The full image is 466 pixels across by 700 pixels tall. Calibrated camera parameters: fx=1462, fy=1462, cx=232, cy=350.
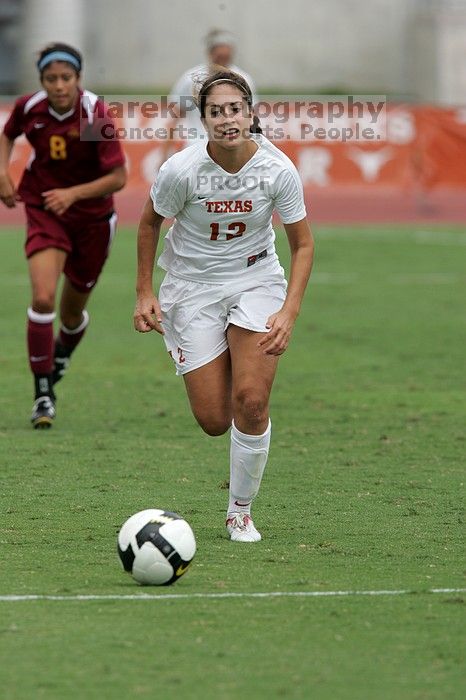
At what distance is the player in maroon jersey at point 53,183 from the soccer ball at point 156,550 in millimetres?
3416

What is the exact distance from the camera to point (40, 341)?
879 centimetres

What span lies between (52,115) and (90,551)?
3755 mm

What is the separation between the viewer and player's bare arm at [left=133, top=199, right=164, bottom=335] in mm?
6113

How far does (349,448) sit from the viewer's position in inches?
324

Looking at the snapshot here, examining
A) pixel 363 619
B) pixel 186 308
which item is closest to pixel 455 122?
pixel 186 308

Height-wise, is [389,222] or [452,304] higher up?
[452,304]

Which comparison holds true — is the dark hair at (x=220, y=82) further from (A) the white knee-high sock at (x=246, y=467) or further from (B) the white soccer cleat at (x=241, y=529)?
(B) the white soccer cleat at (x=241, y=529)

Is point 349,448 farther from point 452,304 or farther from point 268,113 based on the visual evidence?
point 268,113

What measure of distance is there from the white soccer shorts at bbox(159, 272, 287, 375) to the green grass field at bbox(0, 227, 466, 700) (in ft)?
2.48

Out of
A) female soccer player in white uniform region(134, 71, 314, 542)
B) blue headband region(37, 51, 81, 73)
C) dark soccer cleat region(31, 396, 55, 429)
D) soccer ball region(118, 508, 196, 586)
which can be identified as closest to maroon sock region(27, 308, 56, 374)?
dark soccer cleat region(31, 396, 55, 429)

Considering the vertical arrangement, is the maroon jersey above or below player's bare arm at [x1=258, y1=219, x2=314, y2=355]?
below

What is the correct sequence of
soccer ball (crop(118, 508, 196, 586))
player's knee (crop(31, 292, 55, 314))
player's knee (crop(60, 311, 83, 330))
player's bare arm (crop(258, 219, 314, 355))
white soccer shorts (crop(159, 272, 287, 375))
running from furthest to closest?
player's knee (crop(60, 311, 83, 330)) < player's knee (crop(31, 292, 55, 314)) < white soccer shorts (crop(159, 272, 287, 375)) < player's bare arm (crop(258, 219, 314, 355)) < soccer ball (crop(118, 508, 196, 586))

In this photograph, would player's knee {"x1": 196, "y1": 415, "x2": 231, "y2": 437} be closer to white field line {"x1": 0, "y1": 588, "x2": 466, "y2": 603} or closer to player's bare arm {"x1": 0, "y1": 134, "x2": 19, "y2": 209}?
white field line {"x1": 0, "y1": 588, "x2": 466, "y2": 603}

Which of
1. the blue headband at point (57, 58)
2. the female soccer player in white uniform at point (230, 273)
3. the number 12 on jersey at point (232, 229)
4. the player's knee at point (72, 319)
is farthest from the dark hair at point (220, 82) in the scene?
the player's knee at point (72, 319)
